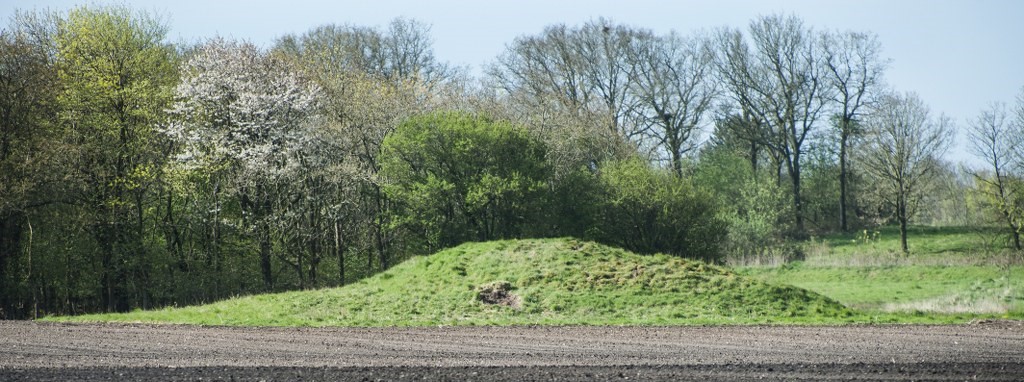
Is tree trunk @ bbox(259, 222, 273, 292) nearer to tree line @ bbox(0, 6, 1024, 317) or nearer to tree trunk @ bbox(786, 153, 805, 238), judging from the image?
tree line @ bbox(0, 6, 1024, 317)

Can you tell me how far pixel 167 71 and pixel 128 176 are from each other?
5371 mm

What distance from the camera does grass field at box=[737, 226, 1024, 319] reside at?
35000mm

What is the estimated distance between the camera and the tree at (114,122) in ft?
131

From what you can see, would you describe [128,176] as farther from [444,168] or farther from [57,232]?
[444,168]

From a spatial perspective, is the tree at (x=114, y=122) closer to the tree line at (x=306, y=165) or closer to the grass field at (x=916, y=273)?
the tree line at (x=306, y=165)

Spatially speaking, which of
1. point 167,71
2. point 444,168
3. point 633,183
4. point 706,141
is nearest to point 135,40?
point 167,71

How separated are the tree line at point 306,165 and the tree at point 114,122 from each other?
10cm

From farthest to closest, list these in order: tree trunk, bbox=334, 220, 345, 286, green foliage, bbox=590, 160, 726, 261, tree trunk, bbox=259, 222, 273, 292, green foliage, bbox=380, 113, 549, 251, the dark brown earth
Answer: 1. green foliage, bbox=590, 160, 726, 261
2. tree trunk, bbox=334, 220, 345, 286
3. green foliage, bbox=380, 113, 549, 251
4. tree trunk, bbox=259, 222, 273, 292
5. the dark brown earth

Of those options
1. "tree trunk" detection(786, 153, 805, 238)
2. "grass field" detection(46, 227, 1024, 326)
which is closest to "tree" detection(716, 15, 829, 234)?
"tree trunk" detection(786, 153, 805, 238)

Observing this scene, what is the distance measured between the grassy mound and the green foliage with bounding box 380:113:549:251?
32.7 feet

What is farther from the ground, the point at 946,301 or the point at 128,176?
the point at 128,176

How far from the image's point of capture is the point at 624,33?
66.9 metres

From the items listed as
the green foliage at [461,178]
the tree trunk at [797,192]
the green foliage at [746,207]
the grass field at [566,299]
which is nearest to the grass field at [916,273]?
the grass field at [566,299]

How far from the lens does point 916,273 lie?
47.9 metres
